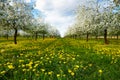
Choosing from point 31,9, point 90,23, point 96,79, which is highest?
point 31,9

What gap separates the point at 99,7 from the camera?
2156 inches

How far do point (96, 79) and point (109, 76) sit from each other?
0.65m

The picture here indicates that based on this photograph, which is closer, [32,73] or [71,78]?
[71,78]

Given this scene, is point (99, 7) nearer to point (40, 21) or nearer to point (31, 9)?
point (31, 9)

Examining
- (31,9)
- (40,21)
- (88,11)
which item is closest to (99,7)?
(88,11)

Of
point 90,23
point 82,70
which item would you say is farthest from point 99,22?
point 82,70

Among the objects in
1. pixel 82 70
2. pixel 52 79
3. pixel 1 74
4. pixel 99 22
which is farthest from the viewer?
pixel 99 22

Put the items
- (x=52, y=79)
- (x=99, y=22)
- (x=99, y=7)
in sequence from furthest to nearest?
1. (x=99, y=7)
2. (x=99, y=22)
3. (x=52, y=79)

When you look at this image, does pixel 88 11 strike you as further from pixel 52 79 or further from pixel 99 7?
pixel 52 79

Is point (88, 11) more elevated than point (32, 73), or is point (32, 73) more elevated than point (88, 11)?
point (88, 11)

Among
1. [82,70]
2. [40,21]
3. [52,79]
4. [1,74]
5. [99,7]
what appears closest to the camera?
[52,79]

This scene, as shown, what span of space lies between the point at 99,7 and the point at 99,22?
17.5 ft

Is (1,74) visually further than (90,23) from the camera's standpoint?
No

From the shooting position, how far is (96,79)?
269 inches
